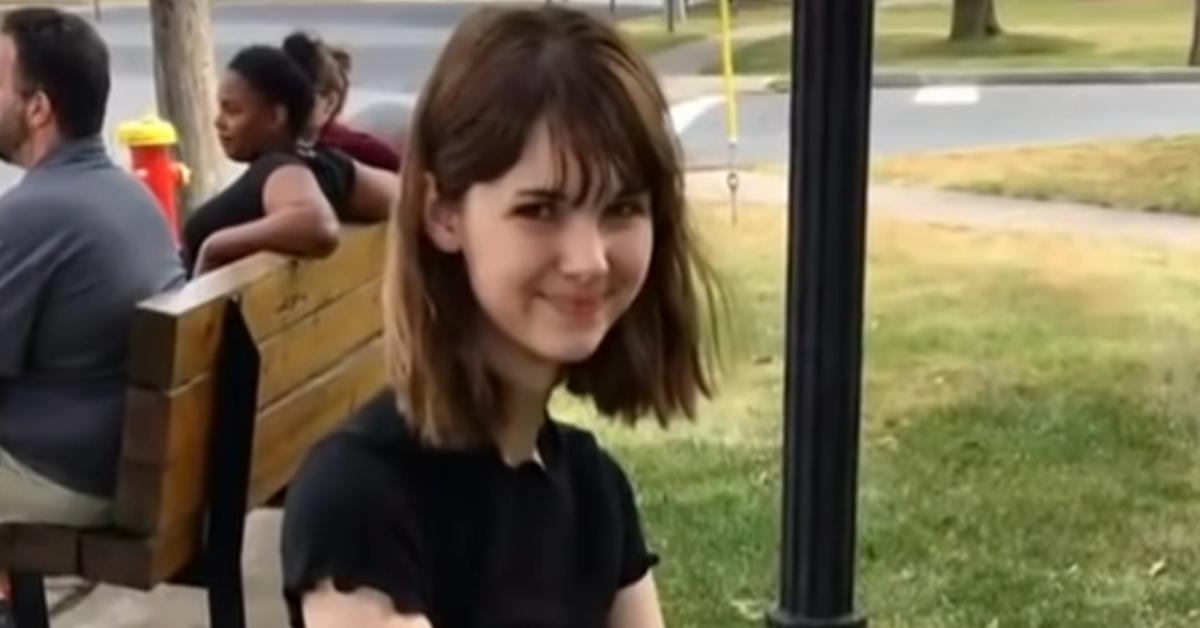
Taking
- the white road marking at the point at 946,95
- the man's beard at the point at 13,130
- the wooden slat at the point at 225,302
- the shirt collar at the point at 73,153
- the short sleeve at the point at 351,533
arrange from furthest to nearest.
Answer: the white road marking at the point at 946,95 < the man's beard at the point at 13,130 < the shirt collar at the point at 73,153 < the wooden slat at the point at 225,302 < the short sleeve at the point at 351,533

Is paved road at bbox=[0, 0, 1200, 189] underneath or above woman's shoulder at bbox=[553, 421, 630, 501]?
underneath

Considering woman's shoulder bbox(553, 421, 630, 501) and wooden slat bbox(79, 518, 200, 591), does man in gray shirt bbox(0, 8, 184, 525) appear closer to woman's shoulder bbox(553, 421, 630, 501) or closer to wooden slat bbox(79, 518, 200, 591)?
wooden slat bbox(79, 518, 200, 591)

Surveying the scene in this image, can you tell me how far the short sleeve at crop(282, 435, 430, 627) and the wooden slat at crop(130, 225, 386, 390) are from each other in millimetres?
1493

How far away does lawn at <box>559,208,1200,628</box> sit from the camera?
395 cm

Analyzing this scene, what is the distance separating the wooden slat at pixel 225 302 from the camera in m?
2.88

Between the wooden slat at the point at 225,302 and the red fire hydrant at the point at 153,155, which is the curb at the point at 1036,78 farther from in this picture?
the wooden slat at the point at 225,302

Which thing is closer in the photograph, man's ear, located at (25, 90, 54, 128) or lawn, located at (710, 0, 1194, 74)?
man's ear, located at (25, 90, 54, 128)

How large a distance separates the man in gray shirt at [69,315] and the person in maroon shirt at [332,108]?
758 mm

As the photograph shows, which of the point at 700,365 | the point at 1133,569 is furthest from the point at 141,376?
the point at 1133,569

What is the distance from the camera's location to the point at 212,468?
10.2ft

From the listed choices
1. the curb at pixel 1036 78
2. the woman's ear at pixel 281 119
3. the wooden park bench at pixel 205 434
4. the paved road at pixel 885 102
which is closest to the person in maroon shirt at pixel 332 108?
the woman's ear at pixel 281 119

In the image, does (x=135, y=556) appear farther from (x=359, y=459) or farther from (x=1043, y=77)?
(x=1043, y=77)

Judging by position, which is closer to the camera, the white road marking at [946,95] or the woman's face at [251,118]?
the woman's face at [251,118]

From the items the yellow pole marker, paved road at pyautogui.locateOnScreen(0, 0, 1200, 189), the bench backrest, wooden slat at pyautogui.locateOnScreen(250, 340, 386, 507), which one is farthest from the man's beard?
paved road at pyautogui.locateOnScreen(0, 0, 1200, 189)
